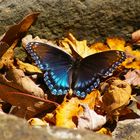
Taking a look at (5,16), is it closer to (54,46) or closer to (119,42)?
(54,46)

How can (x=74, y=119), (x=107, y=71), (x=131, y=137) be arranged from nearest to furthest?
(x=131, y=137), (x=74, y=119), (x=107, y=71)

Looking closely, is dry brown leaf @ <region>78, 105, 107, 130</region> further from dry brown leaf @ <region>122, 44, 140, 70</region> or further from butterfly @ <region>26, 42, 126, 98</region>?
dry brown leaf @ <region>122, 44, 140, 70</region>

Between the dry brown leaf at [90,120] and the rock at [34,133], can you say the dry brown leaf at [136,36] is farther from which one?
the rock at [34,133]

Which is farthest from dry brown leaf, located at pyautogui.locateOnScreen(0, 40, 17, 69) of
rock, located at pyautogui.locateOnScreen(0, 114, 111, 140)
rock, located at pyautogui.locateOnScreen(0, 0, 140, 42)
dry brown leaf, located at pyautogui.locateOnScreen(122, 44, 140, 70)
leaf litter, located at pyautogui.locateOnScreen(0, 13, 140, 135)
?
rock, located at pyautogui.locateOnScreen(0, 114, 111, 140)

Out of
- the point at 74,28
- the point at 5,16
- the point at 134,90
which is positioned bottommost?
the point at 134,90

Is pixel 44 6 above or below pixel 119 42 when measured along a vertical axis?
above

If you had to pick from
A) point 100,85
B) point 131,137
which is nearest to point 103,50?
point 100,85

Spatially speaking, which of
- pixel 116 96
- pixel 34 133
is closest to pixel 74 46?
pixel 116 96

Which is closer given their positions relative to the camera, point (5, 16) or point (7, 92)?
point (7, 92)
